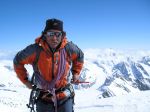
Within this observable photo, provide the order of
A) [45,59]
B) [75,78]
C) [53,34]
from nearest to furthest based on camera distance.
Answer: [45,59], [53,34], [75,78]

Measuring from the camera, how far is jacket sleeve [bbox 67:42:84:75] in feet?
24.2

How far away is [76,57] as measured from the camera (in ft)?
25.3

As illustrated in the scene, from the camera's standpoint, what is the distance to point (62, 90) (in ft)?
23.7

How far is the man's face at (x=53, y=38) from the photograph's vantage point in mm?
7027

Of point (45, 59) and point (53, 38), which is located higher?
point (53, 38)

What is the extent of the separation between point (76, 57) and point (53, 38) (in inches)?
40.4

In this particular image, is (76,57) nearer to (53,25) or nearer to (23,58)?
(53,25)

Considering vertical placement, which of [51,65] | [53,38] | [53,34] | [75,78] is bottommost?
[75,78]

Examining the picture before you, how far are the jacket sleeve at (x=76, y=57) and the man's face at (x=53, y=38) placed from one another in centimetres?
37

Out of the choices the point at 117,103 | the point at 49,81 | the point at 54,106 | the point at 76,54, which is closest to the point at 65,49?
the point at 76,54

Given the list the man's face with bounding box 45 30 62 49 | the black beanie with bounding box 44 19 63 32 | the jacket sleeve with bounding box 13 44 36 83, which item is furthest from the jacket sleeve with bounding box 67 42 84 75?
the jacket sleeve with bounding box 13 44 36 83

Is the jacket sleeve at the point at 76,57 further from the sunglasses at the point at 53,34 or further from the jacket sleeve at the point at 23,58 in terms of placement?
the jacket sleeve at the point at 23,58

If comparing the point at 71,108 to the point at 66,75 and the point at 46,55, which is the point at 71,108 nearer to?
the point at 66,75

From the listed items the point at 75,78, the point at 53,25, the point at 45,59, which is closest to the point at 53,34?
the point at 53,25
